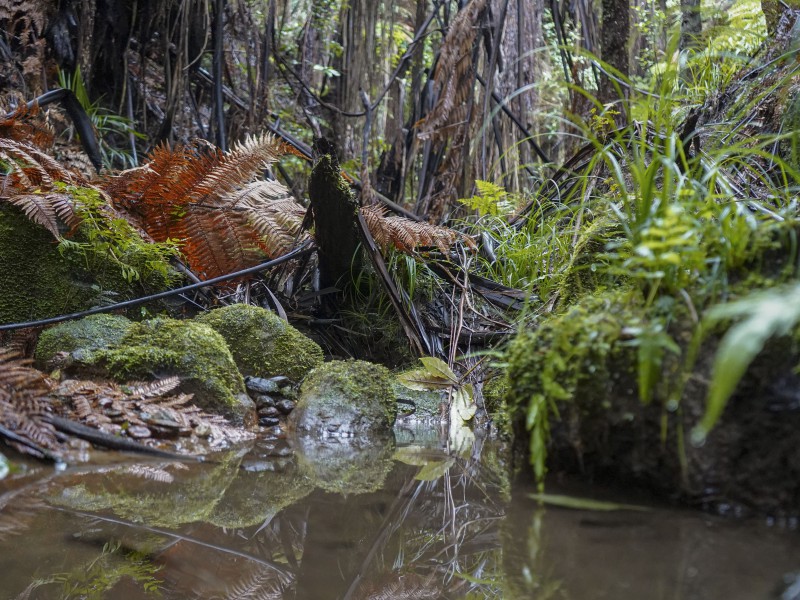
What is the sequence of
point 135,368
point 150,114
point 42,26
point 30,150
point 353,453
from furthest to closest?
point 150,114, point 42,26, point 30,150, point 135,368, point 353,453

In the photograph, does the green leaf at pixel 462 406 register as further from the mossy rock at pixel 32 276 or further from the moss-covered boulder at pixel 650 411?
the mossy rock at pixel 32 276

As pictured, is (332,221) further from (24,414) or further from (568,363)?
(568,363)

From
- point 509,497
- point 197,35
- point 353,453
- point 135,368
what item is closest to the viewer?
point 509,497

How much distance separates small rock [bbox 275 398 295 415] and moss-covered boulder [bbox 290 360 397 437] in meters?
0.11

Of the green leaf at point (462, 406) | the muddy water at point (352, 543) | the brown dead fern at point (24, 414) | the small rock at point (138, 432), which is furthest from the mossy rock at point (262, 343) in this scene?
the muddy water at point (352, 543)

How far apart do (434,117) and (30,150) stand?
7.78 feet

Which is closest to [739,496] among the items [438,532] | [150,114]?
[438,532]

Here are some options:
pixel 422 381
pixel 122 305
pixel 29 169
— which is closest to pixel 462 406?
pixel 422 381

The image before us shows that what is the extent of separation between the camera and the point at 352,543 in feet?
4.61

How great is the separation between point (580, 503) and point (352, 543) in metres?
0.53

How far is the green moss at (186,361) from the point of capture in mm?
2742

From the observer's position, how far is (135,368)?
273 centimetres

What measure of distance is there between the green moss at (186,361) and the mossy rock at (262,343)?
0.86 feet

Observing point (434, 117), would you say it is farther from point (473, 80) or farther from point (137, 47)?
point (137, 47)
